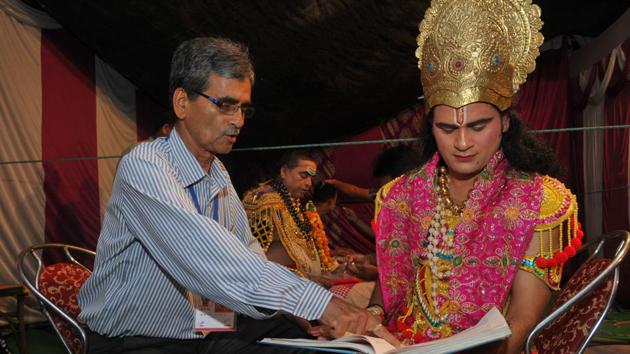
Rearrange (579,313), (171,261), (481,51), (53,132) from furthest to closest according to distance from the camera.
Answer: (53,132) < (481,51) < (579,313) < (171,261)

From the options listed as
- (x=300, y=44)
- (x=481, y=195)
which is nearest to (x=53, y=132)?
(x=300, y=44)

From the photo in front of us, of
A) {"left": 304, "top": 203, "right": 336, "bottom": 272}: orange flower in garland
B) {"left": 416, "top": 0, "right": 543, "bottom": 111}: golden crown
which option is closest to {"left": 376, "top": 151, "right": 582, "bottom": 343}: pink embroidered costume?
{"left": 416, "top": 0, "right": 543, "bottom": 111}: golden crown

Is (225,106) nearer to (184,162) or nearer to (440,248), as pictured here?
(184,162)

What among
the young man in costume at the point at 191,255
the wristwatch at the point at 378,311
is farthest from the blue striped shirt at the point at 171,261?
the wristwatch at the point at 378,311

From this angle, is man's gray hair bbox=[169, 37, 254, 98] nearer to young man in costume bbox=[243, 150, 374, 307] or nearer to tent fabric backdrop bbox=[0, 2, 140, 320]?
young man in costume bbox=[243, 150, 374, 307]

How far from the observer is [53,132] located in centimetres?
662

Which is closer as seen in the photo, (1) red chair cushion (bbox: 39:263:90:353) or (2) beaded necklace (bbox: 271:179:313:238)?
(1) red chair cushion (bbox: 39:263:90:353)

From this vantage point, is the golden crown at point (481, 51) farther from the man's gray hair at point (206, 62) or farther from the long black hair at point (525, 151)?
the man's gray hair at point (206, 62)

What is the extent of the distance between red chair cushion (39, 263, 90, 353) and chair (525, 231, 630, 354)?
4.65 ft

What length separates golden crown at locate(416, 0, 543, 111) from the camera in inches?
91.7

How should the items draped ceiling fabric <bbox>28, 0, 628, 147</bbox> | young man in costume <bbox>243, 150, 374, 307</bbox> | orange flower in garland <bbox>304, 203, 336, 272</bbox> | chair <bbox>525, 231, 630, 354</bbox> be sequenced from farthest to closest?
draped ceiling fabric <bbox>28, 0, 628, 147</bbox>
orange flower in garland <bbox>304, 203, 336, 272</bbox>
young man in costume <bbox>243, 150, 374, 307</bbox>
chair <bbox>525, 231, 630, 354</bbox>

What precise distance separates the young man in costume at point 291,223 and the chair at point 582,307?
110 inches

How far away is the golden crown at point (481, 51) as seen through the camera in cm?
233

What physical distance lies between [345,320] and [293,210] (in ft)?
11.1
